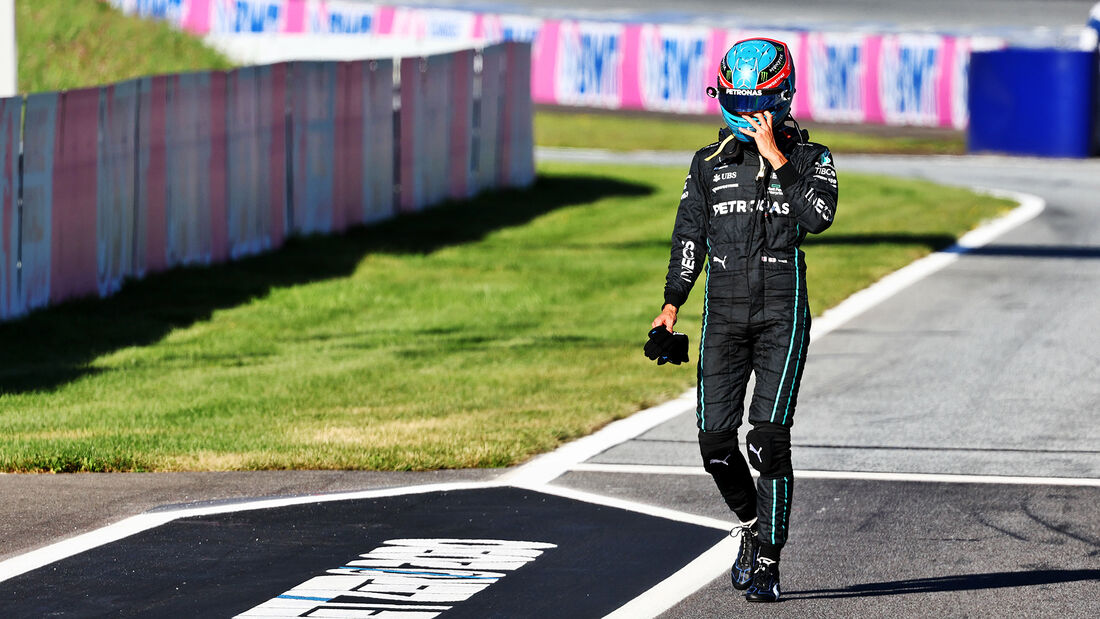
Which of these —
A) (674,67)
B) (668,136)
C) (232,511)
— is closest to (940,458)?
(232,511)

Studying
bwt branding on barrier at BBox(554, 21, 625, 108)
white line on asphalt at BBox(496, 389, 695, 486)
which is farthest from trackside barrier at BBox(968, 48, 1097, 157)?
white line on asphalt at BBox(496, 389, 695, 486)

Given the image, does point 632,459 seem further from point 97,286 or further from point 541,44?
point 541,44

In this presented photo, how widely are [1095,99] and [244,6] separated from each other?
839 inches

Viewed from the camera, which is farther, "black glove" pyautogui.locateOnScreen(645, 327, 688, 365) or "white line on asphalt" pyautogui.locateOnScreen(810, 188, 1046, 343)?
"white line on asphalt" pyautogui.locateOnScreen(810, 188, 1046, 343)

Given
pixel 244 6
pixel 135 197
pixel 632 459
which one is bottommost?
pixel 632 459

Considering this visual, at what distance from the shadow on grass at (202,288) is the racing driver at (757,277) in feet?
20.8

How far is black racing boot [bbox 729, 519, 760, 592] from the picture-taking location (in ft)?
22.1

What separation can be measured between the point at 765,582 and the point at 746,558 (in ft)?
0.51

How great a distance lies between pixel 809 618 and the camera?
21.5 ft

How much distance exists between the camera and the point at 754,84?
6578 millimetres

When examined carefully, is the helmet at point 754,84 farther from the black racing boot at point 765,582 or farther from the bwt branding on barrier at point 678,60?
the bwt branding on barrier at point 678,60

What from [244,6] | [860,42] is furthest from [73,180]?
[244,6]

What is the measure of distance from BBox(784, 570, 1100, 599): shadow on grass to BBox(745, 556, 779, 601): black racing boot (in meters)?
0.17

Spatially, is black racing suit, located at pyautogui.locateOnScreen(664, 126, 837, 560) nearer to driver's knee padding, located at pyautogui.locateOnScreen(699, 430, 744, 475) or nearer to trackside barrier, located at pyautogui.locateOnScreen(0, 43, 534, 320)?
driver's knee padding, located at pyautogui.locateOnScreen(699, 430, 744, 475)
